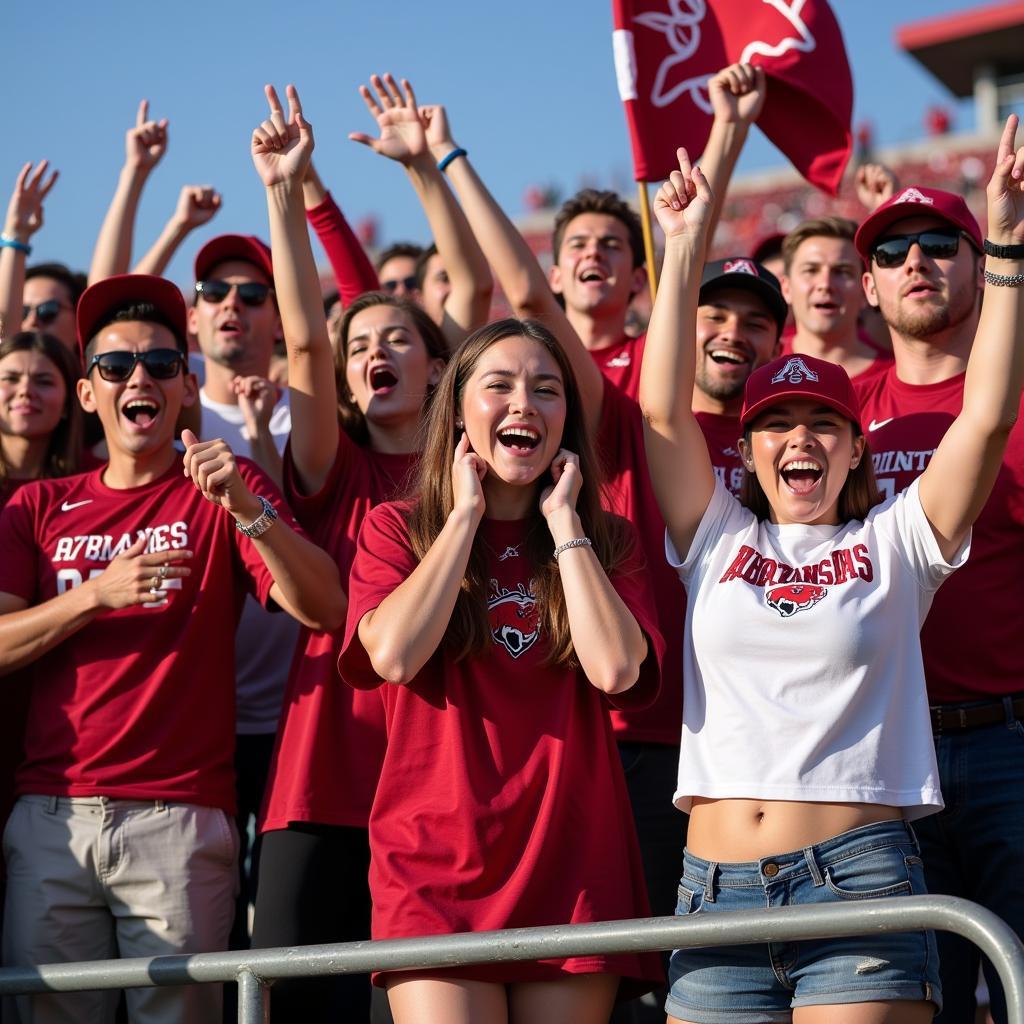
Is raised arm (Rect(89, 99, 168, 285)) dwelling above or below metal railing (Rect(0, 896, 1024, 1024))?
above

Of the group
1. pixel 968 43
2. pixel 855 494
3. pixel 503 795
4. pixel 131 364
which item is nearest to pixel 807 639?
Answer: pixel 855 494

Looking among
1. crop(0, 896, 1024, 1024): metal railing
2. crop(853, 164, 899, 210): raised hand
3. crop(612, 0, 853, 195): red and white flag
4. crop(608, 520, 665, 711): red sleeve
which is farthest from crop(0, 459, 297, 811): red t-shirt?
crop(853, 164, 899, 210): raised hand

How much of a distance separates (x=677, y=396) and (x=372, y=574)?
0.82 meters

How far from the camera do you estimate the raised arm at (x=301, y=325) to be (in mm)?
3996

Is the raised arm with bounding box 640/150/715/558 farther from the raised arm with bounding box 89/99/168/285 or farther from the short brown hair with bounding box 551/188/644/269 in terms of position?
the raised arm with bounding box 89/99/168/285

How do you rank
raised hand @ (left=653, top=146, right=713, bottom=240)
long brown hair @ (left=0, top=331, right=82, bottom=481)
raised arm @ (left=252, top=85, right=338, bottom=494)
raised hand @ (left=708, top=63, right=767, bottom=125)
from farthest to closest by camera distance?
1. long brown hair @ (left=0, top=331, right=82, bottom=481)
2. raised hand @ (left=708, top=63, right=767, bottom=125)
3. raised arm @ (left=252, top=85, right=338, bottom=494)
4. raised hand @ (left=653, top=146, right=713, bottom=240)

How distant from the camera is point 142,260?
582cm

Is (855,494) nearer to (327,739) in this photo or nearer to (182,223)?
(327,739)

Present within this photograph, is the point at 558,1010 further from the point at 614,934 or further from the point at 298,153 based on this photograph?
the point at 298,153

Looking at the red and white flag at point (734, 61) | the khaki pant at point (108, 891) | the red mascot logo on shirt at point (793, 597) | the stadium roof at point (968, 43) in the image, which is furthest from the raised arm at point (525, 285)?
the stadium roof at point (968, 43)

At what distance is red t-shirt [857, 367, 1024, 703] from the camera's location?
143 inches

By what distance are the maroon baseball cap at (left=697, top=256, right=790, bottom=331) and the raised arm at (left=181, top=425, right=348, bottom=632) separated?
60.8 inches

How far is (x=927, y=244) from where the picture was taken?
4012 mm

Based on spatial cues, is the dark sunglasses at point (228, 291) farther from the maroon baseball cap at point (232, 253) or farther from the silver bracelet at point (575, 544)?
the silver bracelet at point (575, 544)
